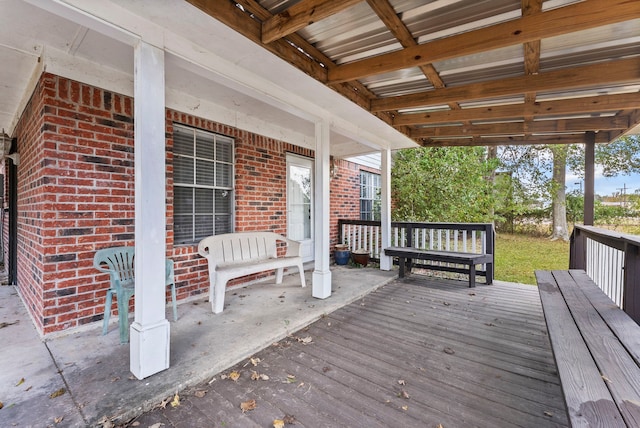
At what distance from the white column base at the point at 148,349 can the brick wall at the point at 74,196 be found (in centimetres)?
118

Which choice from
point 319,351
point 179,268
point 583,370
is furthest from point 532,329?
point 179,268

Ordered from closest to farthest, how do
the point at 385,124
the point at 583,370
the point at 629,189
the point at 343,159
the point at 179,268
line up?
the point at 583,370, the point at 179,268, the point at 385,124, the point at 343,159, the point at 629,189

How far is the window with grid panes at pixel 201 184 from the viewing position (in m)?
3.62

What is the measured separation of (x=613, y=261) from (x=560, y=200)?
9735mm

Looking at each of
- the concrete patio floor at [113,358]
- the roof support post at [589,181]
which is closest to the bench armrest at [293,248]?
the concrete patio floor at [113,358]

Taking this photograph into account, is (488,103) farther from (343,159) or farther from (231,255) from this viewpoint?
(231,255)

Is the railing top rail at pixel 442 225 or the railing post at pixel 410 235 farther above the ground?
the railing top rail at pixel 442 225

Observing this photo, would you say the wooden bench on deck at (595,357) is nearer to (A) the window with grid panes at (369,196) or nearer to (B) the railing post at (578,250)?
(B) the railing post at (578,250)

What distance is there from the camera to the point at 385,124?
4.21m

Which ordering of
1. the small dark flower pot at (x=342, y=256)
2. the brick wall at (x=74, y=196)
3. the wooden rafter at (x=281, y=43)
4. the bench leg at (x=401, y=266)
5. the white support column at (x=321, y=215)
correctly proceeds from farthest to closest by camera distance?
the small dark flower pot at (x=342, y=256) < the bench leg at (x=401, y=266) < the white support column at (x=321, y=215) < the brick wall at (x=74, y=196) < the wooden rafter at (x=281, y=43)

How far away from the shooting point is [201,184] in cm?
386

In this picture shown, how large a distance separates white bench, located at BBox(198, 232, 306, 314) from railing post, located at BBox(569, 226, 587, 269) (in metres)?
4.04

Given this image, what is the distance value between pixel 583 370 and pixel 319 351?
1.75 metres

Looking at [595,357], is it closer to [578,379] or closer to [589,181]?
[578,379]
